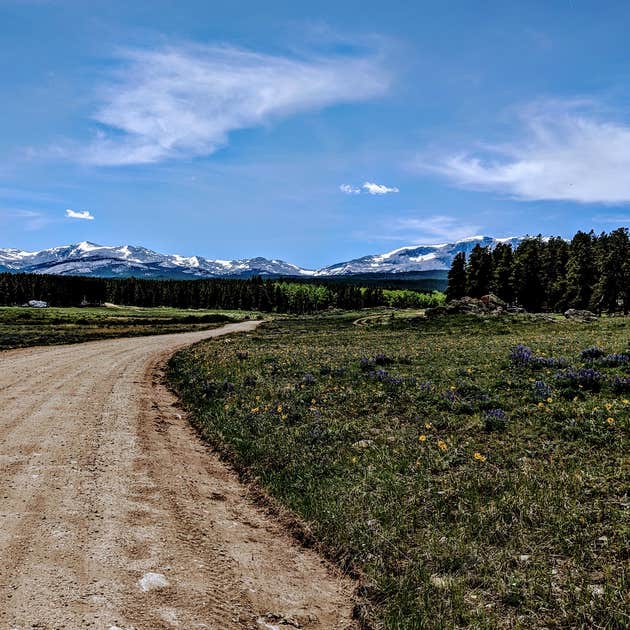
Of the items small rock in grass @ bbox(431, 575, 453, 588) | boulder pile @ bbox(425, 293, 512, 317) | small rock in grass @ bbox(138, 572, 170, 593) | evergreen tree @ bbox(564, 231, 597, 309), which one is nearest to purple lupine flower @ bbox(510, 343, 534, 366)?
small rock in grass @ bbox(431, 575, 453, 588)

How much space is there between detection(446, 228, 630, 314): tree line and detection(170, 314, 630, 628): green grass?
74293mm

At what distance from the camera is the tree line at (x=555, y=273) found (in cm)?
7456

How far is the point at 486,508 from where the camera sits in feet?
22.8

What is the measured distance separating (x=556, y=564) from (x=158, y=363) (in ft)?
88.0

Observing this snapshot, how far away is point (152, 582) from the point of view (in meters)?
5.50

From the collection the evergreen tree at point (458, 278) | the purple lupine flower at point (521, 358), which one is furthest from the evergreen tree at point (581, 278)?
the purple lupine flower at point (521, 358)

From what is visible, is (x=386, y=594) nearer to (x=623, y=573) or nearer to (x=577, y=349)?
(x=623, y=573)

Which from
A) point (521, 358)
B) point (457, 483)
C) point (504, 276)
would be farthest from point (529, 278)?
point (457, 483)

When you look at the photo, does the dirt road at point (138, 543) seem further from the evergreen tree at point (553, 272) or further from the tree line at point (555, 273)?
the evergreen tree at point (553, 272)

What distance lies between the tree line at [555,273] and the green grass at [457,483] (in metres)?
74.3

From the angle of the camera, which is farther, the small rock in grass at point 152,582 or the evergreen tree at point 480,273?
the evergreen tree at point 480,273

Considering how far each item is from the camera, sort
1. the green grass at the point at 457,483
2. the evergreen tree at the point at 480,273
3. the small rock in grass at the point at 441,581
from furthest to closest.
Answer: the evergreen tree at the point at 480,273 → the small rock in grass at the point at 441,581 → the green grass at the point at 457,483

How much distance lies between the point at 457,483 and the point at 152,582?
534 cm

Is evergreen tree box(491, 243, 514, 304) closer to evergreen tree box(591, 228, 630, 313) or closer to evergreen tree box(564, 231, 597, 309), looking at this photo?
evergreen tree box(564, 231, 597, 309)
